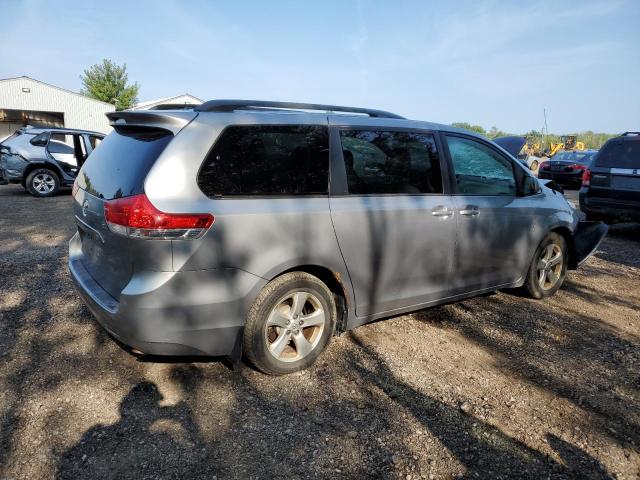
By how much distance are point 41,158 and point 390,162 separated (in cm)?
1067

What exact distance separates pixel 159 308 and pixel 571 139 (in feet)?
132

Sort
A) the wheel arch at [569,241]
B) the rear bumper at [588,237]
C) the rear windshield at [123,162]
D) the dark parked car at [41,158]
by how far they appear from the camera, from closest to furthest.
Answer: the rear windshield at [123,162] < the wheel arch at [569,241] < the rear bumper at [588,237] < the dark parked car at [41,158]

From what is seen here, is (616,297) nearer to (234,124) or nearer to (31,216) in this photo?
(234,124)

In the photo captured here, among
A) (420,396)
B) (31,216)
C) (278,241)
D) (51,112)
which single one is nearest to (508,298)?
(420,396)

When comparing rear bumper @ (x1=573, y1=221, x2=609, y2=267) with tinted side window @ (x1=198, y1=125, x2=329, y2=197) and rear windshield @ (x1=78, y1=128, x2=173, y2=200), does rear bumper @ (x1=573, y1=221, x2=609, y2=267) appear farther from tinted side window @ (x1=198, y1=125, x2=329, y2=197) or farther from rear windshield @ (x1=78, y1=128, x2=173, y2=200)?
rear windshield @ (x1=78, y1=128, x2=173, y2=200)

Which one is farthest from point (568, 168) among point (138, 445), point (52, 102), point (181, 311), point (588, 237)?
point (52, 102)

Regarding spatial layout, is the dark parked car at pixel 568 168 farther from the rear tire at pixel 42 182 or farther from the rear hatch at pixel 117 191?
the rear hatch at pixel 117 191

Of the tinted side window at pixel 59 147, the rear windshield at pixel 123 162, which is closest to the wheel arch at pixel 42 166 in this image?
the tinted side window at pixel 59 147

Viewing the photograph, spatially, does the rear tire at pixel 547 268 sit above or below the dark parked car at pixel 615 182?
below

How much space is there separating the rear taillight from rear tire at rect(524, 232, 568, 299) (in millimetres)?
3378

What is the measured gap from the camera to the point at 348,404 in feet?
9.18

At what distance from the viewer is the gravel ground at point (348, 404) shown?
2293 mm

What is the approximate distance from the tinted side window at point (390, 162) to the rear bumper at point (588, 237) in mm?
2534

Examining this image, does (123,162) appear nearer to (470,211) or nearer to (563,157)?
(470,211)
